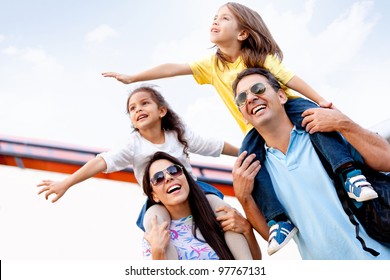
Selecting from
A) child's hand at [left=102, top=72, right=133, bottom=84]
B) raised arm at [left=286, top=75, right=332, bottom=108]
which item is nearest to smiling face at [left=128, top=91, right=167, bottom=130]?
child's hand at [left=102, top=72, right=133, bottom=84]

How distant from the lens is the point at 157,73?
1.96 meters

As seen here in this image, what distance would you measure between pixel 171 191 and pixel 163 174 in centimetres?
7

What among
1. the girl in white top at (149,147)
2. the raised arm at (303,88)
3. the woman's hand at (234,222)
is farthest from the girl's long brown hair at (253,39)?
the woman's hand at (234,222)

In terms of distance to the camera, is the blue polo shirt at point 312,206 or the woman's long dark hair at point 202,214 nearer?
the blue polo shirt at point 312,206

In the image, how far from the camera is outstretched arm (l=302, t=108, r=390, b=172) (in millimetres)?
1414

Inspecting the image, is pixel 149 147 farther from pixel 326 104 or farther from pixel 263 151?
pixel 326 104

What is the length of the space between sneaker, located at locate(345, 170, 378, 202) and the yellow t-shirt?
445 mm

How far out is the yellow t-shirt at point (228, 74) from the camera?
5.86ft

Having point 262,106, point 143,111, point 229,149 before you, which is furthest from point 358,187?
point 143,111

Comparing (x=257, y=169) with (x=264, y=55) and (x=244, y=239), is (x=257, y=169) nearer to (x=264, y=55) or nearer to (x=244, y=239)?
(x=244, y=239)

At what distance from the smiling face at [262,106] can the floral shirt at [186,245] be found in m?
0.46

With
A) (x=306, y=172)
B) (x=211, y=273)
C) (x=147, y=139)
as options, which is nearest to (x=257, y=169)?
(x=306, y=172)

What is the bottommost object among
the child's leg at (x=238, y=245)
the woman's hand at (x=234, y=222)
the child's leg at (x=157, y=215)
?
the child's leg at (x=238, y=245)

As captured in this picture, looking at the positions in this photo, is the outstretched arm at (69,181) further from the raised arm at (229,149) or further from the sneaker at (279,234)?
the sneaker at (279,234)
